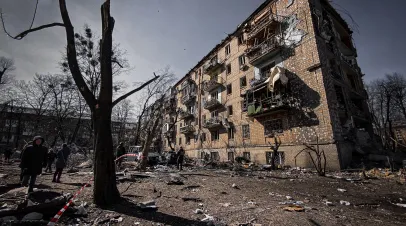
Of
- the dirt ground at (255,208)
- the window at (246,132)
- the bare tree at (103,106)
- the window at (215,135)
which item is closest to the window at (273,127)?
the window at (246,132)

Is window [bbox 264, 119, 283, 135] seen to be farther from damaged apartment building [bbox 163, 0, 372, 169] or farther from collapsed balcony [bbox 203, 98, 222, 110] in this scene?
collapsed balcony [bbox 203, 98, 222, 110]

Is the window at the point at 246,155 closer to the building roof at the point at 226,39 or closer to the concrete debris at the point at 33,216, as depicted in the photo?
the building roof at the point at 226,39

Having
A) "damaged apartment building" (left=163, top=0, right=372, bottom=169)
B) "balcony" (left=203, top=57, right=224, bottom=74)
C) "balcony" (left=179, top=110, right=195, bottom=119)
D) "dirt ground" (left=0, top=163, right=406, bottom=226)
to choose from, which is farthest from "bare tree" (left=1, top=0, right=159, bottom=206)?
"balcony" (left=179, top=110, right=195, bottom=119)

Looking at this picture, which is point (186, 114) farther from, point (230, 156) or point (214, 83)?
point (230, 156)

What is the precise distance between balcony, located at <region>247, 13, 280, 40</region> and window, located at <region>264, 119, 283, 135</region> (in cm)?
884

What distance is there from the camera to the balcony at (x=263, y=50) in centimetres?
1611

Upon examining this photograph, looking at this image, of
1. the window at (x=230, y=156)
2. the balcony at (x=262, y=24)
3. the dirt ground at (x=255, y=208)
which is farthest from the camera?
the window at (x=230, y=156)

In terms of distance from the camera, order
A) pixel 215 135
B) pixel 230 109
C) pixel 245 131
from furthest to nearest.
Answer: pixel 215 135 < pixel 230 109 < pixel 245 131

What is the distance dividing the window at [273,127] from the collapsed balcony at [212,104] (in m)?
7.81

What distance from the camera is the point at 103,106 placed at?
4848 millimetres

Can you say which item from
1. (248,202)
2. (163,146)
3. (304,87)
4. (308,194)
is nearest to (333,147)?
(304,87)

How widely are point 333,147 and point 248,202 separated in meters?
9.64

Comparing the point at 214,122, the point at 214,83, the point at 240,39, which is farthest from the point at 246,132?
the point at 240,39

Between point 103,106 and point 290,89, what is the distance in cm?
1415
